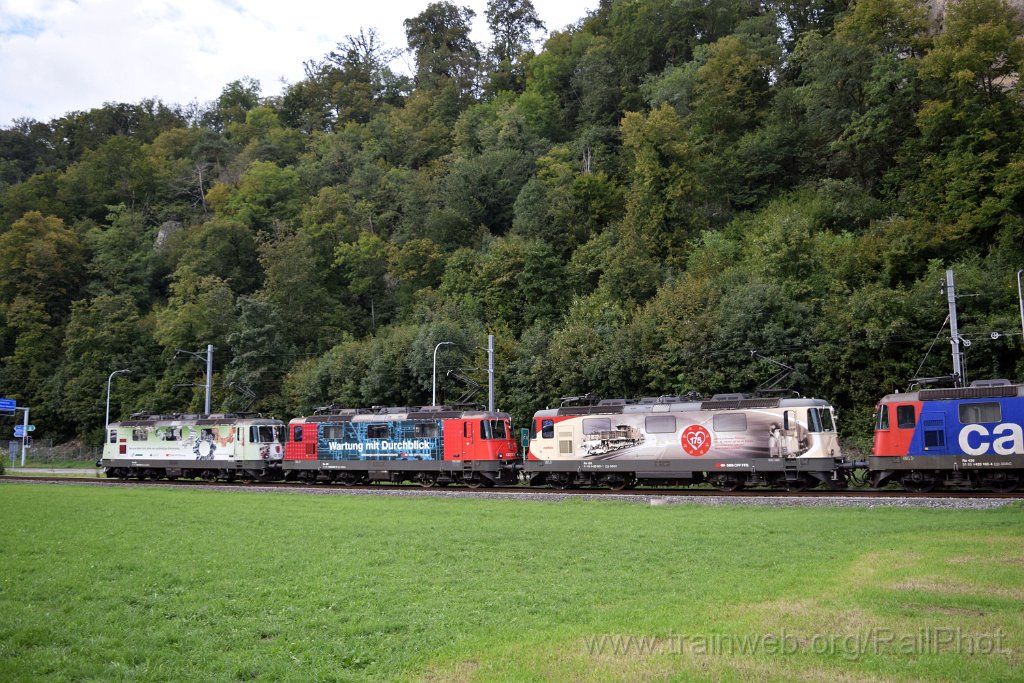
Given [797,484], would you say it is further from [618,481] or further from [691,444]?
[618,481]

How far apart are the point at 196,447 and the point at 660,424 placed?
25.1 m

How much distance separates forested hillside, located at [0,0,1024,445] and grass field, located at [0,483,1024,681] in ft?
74.0

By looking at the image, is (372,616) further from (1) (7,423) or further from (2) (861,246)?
(1) (7,423)

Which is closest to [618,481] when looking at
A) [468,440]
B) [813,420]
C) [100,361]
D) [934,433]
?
[468,440]

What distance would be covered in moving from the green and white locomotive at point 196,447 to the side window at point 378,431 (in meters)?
6.59

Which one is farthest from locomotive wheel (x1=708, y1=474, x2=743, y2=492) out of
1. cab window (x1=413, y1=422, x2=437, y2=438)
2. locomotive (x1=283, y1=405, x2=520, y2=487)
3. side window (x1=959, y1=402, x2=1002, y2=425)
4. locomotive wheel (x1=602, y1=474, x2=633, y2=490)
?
cab window (x1=413, y1=422, x2=437, y2=438)

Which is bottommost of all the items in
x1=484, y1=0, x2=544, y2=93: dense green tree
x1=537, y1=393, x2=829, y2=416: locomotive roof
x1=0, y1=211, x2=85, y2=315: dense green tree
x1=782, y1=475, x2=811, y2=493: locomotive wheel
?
x1=782, y1=475, x2=811, y2=493: locomotive wheel

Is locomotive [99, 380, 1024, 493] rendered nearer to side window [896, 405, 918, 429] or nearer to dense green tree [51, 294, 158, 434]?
side window [896, 405, 918, 429]

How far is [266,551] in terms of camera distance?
1584cm

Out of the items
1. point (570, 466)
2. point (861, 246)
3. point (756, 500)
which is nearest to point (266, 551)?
point (756, 500)

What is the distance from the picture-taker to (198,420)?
42.9 meters

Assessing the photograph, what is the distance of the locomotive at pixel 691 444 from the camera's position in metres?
28.0

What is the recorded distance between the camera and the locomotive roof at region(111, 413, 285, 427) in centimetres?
4181

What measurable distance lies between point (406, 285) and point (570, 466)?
39614 mm
